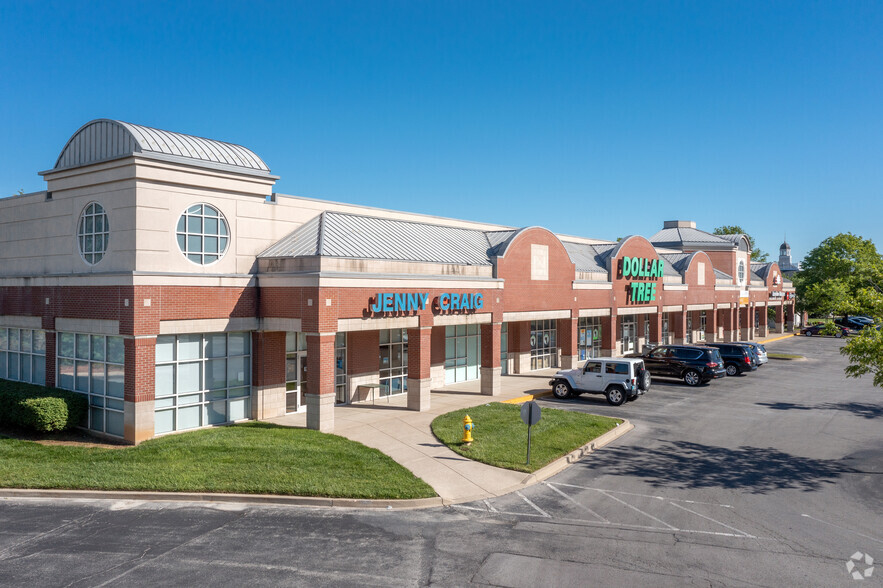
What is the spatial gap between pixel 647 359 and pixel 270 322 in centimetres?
2196

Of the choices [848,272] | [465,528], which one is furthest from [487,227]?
[848,272]

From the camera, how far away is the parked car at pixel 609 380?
2655 centimetres

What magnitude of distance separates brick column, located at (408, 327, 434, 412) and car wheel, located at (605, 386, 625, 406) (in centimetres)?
848

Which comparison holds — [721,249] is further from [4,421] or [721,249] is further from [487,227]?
[4,421]

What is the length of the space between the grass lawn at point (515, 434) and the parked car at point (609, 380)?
3610 mm

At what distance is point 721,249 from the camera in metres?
57.6

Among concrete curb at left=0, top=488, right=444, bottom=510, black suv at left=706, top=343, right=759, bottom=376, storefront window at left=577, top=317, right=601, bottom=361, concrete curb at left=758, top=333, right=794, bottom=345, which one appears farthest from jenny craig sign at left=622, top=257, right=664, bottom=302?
concrete curb at left=0, top=488, right=444, bottom=510

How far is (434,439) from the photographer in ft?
65.1

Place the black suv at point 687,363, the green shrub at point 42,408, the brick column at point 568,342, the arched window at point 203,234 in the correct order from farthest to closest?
the brick column at point 568,342, the black suv at point 687,363, the arched window at point 203,234, the green shrub at point 42,408

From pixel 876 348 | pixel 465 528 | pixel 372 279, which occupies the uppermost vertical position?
pixel 372 279

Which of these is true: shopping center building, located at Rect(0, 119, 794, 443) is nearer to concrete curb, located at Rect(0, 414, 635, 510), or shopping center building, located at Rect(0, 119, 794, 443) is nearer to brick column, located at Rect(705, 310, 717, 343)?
concrete curb, located at Rect(0, 414, 635, 510)

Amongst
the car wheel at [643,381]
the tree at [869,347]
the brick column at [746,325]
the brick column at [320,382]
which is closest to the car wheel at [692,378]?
the car wheel at [643,381]

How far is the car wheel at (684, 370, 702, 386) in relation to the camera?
105 ft

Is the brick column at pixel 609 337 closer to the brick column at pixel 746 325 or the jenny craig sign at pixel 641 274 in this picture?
the jenny craig sign at pixel 641 274
